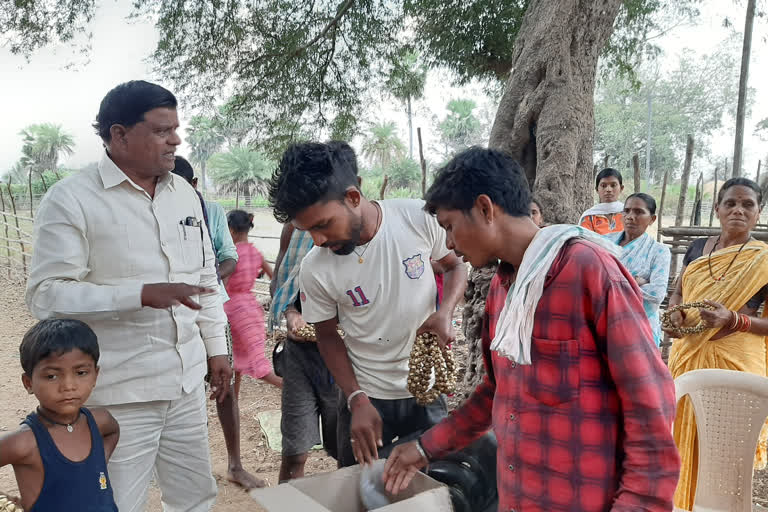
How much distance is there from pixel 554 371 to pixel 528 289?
17 centimetres

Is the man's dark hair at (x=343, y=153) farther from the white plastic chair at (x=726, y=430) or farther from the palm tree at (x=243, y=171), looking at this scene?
the palm tree at (x=243, y=171)

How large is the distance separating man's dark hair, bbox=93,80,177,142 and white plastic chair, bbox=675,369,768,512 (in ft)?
7.03

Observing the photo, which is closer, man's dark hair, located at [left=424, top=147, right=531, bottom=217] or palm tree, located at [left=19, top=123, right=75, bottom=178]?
man's dark hair, located at [left=424, top=147, right=531, bottom=217]

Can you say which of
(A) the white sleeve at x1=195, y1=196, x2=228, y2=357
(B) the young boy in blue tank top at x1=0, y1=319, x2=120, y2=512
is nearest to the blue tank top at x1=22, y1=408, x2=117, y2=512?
(B) the young boy in blue tank top at x1=0, y1=319, x2=120, y2=512

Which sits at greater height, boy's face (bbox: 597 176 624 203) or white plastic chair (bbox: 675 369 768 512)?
→ boy's face (bbox: 597 176 624 203)

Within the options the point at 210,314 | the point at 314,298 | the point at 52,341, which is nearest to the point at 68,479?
the point at 52,341

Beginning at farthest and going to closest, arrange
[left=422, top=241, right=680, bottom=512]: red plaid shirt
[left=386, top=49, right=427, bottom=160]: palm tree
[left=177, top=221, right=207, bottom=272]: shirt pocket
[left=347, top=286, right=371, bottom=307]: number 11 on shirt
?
[left=386, top=49, right=427, bottom=160]: palm tree < [left=177, top=221, right=207, bottom=272]: shirt pocket < [left=347, top=286, right=371, bottom=307]: number 11 on shirt < [left=422, top=241, right=680, bottom=512]: red plaid shirt

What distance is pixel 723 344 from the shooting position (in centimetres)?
282

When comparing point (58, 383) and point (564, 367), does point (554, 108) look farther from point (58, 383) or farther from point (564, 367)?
point (58, 383)

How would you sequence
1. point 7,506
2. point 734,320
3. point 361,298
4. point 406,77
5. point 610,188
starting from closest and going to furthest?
point 7,506 → point 361,298 → point 734,320 → point 610,188 → point 406,77

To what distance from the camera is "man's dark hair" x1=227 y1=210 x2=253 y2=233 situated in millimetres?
→ 4117

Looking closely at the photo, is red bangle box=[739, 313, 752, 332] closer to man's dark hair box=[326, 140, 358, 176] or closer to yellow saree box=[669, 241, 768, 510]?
yellow saree box=[669, 241, 768, 510]

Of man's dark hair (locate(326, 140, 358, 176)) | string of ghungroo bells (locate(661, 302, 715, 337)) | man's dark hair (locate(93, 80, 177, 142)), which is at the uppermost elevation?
man's dark hair (locate(93, 80, 177, 142))

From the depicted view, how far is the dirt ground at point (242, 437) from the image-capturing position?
3158 millimetres
